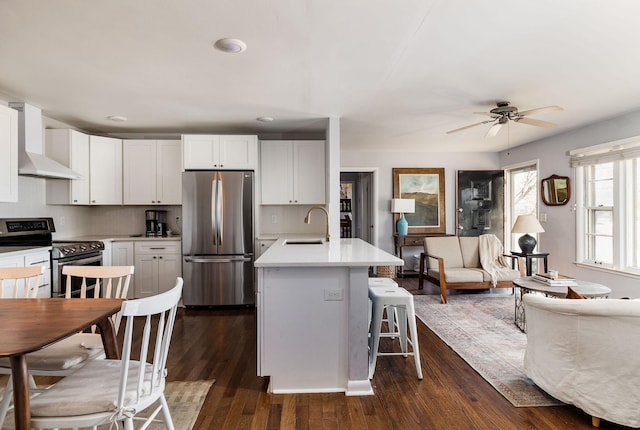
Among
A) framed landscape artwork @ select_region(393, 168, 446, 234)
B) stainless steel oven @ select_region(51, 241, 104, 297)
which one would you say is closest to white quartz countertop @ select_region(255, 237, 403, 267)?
stainless steel oven @ select_region(51, 241, 104, 297)

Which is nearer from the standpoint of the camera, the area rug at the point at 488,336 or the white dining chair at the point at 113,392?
the white dining chair at the point at 113,392

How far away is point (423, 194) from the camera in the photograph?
22.1 ft

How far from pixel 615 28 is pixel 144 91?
364 centimetres

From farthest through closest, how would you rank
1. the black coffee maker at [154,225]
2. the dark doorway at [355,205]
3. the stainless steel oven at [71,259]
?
the dark doorway at [355,205], the black coffee maker at [154,225], the stainless steel oven at [71,259]

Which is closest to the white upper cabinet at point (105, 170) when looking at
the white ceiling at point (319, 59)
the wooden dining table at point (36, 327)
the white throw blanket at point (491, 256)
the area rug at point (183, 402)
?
the white ceiling at point (319, 59)

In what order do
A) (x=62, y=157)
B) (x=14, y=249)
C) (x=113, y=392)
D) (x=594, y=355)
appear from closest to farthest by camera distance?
(x=113, y=392), (x=594, y=355), (x=14, y=249), (x=62, y=157)

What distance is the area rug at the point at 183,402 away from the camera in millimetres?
1988

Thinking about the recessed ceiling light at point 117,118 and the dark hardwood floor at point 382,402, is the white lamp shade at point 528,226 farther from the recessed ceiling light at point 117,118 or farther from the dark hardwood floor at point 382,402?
the recessed ceiling light at point 117,118

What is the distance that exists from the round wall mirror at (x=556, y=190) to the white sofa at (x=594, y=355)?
143 inches

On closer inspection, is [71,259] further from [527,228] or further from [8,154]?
[527,228]

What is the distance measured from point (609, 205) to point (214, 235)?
503cm

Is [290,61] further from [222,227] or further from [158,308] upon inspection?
[222,227]

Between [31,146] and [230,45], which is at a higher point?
[230,45]

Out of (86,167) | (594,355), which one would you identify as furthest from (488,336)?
(86,167)
